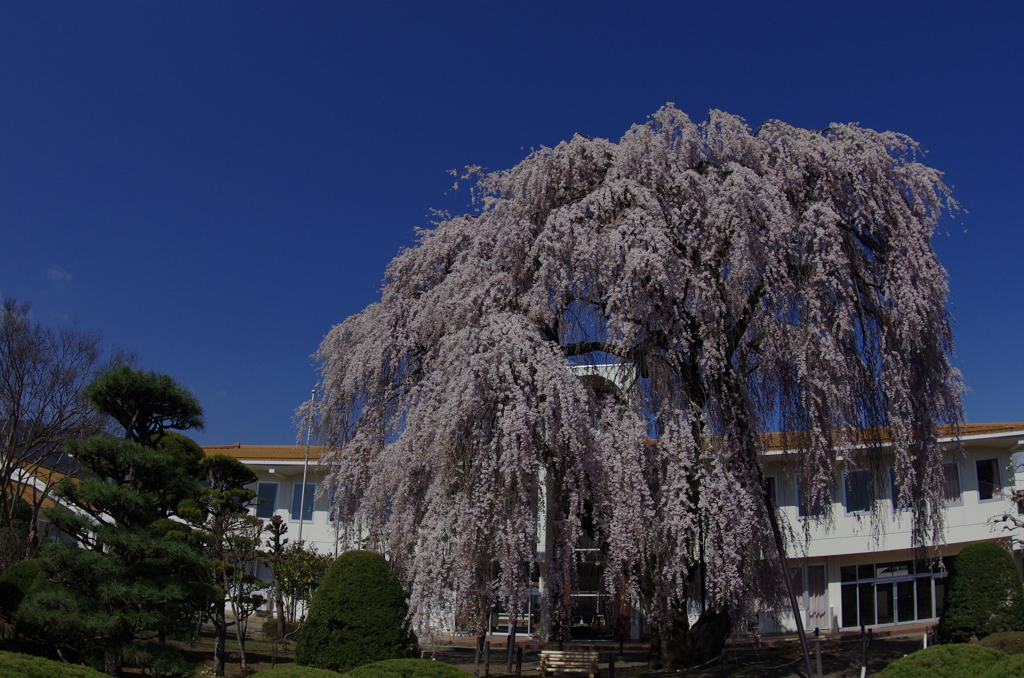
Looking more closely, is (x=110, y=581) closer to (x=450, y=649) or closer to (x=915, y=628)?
(x=450, y=649)

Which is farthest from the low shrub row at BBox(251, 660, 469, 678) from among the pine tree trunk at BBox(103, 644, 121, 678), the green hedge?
the pine tree trunk at BBox(103, 644, 121, 678)

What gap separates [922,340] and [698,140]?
574 centimetres

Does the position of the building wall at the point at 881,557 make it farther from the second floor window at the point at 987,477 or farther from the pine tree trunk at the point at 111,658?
the pine tree trunk at the point at 111,658

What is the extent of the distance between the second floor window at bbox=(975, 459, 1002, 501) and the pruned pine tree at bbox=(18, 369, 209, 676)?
25.4 meters

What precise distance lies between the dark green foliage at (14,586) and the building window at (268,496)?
58.8 feet

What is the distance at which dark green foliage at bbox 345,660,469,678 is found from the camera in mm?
8078

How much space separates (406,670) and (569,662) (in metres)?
11.5

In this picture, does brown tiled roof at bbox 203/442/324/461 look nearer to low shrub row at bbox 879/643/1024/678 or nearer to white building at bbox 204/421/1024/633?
white building at bbox 204/421/1024/633

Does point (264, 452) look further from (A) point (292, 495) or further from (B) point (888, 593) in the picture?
(B) point (888, 593)

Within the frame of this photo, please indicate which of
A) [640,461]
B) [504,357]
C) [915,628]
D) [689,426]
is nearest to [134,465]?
[504,357]

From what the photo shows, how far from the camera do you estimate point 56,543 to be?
44.1 feet

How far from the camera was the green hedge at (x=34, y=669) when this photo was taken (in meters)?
6.60

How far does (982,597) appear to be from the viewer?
1628 centimetres

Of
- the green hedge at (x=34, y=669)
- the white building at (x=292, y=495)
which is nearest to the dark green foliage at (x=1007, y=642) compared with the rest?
the green hedge at (x=34, y=669)
